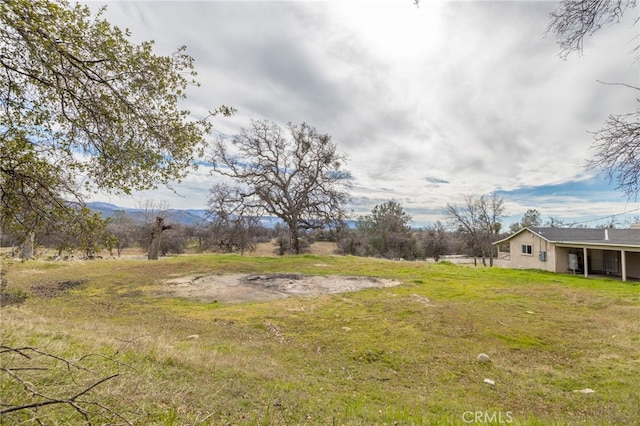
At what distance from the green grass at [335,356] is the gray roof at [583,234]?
11149 millimetres

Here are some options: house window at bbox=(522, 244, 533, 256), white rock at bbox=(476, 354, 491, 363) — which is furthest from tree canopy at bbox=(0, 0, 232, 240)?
house window at bbox=(522, 244, 533, 256)

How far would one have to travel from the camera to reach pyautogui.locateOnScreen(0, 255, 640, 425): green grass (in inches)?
109

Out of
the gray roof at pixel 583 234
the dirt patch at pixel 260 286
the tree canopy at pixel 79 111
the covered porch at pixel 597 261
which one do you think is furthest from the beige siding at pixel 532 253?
the tree canopy at pixel 79 111

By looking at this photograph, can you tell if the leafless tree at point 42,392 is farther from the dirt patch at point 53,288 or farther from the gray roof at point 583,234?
the gray roof at point 583,234

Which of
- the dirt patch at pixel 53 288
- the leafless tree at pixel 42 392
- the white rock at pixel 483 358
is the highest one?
the leafless tree at pixel 42 392

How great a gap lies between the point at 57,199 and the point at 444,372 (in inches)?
212

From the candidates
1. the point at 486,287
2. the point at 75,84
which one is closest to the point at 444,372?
the point at 75,84

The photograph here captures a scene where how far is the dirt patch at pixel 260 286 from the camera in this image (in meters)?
9.14

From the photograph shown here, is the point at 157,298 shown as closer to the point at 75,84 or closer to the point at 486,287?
the point at 75,84

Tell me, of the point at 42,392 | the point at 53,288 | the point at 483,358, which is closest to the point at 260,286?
the point at 53,288

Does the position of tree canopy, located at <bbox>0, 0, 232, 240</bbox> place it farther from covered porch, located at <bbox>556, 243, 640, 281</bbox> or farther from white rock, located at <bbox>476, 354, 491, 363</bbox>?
covered porch, located at <bbox>556, 243, 640, 281</bbox>

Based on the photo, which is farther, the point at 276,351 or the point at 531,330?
the point at 531,330

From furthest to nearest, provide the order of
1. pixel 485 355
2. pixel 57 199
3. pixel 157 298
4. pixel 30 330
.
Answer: pixel 157 298 → pixel 485 355 → pixel 30 330 → pixel 57 199

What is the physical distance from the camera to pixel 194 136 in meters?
3.88
